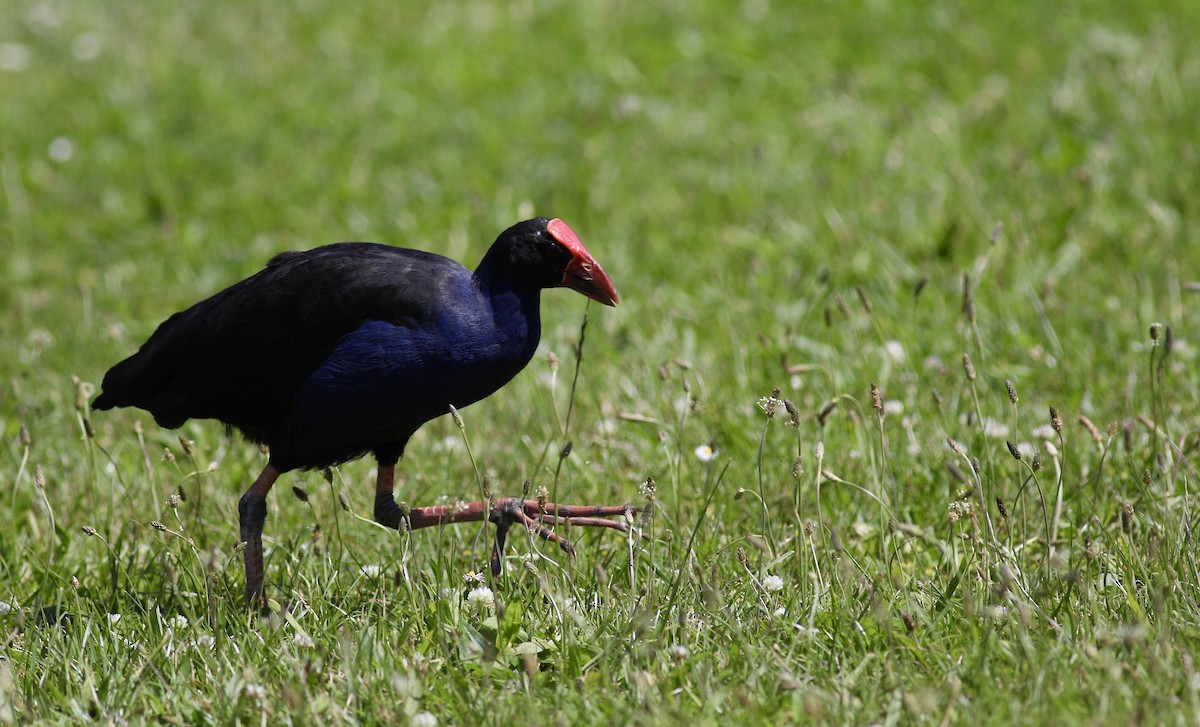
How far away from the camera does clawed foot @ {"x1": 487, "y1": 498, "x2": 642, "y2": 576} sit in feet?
11.4

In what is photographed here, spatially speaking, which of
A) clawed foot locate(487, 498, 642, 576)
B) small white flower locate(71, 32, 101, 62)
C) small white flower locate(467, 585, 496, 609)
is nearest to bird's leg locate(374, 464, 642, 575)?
clawed foot locate(487, 498, 642, 576)

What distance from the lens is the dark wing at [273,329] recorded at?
143 inches

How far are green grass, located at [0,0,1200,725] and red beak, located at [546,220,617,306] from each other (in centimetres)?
40

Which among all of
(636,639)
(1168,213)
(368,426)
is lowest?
(1168,213)

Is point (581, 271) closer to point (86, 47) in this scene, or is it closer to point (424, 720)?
point (424, 720)

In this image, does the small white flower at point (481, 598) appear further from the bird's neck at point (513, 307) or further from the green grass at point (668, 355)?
the bird's neck at point (513, 307)

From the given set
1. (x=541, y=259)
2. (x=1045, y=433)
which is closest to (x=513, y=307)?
(x=541, y=259)

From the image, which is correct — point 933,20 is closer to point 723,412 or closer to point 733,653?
point 723,412

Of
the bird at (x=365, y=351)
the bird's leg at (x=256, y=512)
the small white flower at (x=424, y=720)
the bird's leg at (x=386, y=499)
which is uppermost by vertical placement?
the bird at (x=365, y=351)

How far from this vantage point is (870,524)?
3.97m

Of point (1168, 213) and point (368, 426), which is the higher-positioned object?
point (368, 426)

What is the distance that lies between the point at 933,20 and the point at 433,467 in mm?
4915

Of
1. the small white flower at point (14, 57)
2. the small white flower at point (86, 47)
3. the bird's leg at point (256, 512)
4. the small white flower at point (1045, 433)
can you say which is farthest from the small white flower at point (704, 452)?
the small white flower at point (14, 57)

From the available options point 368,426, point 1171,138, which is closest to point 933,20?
point 1171,138
